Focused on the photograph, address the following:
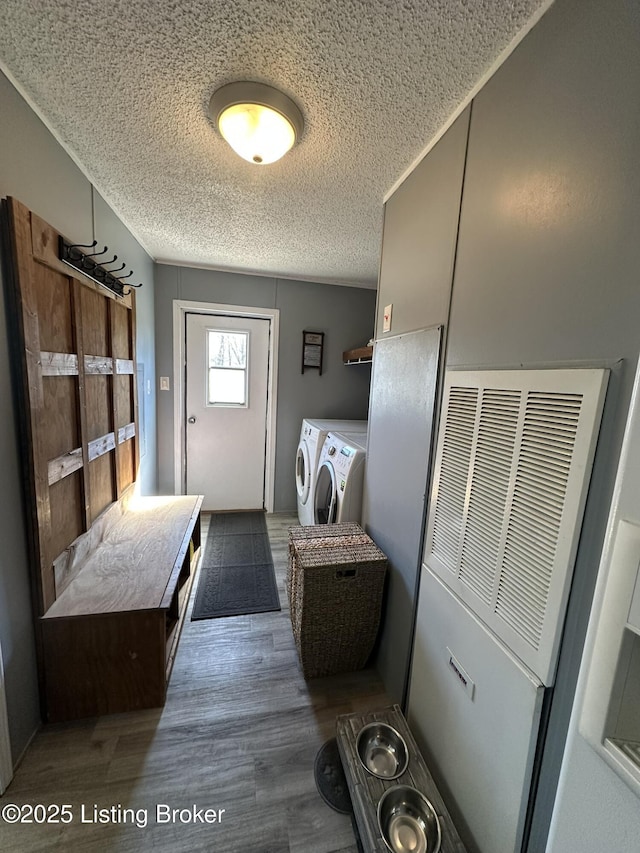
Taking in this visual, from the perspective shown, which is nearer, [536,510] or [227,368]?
[536,510]

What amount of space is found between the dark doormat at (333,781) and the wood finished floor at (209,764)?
0.8 inches

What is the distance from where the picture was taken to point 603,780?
1.63 feet

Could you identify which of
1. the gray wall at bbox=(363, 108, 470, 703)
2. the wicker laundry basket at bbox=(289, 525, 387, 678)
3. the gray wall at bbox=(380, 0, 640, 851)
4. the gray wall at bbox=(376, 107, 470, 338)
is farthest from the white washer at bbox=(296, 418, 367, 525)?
the gray wall at bbox=(380, 0, 640, 851)

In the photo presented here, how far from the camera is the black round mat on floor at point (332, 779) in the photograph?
115 cm

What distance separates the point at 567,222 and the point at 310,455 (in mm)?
2246

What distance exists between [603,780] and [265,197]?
7.38 feet

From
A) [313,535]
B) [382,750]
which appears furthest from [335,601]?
[382,750]

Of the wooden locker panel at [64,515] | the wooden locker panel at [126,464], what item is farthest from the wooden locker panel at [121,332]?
the wooden locker panel at [64,515]

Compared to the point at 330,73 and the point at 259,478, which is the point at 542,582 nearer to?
the point at 330,73

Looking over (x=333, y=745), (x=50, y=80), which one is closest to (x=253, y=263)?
(x=50, y=80)

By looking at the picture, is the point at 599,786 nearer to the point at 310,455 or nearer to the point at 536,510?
the point at 536,510

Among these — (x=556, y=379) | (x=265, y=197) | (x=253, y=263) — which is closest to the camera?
(x=556, y=379)

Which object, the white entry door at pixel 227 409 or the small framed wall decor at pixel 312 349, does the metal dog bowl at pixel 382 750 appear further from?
the small framed wall decor at pixel 312 349

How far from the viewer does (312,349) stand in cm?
334
